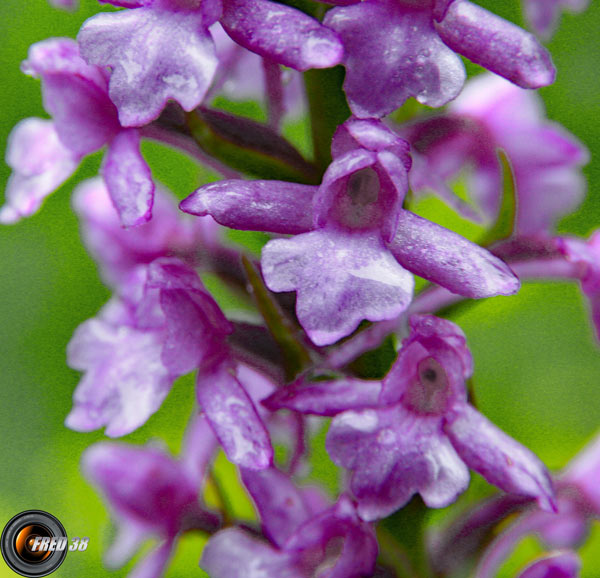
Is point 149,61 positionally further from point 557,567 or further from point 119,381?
point 557,567

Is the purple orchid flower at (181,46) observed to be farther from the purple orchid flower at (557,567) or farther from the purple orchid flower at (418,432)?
the purple orchid flower at (557,567)

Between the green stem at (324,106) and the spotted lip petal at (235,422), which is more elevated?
the green stem at (324,106)

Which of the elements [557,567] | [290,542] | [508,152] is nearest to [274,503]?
[290,542]

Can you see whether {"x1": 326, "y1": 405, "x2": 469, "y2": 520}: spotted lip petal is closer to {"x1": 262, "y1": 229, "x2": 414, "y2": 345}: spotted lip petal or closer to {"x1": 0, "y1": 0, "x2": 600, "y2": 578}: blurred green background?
{"x1": 262, "y1": 229, "x2": 414, "y2": 345}: spotted lip petal

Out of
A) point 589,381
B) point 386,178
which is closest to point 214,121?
point 386,178

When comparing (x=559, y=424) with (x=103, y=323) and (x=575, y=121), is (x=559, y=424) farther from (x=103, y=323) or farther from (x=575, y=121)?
(x=103, y=323)

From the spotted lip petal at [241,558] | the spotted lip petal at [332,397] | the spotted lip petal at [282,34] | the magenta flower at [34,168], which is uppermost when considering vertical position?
the spotted lip petal at [282,34]

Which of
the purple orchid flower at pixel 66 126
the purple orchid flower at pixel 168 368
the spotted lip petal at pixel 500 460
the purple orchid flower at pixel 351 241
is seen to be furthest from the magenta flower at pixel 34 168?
the spotted lip petal at pixel 500 460
